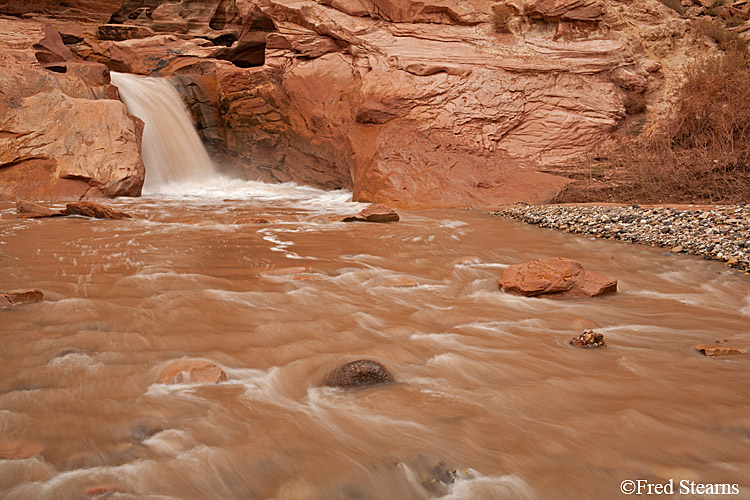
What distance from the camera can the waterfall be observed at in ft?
37.0

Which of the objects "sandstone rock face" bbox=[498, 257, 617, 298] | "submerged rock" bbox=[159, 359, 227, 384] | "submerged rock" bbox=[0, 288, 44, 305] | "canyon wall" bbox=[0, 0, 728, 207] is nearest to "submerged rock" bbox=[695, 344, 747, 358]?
"sandstone rock face" bbox=[498, 257, 617, 298]

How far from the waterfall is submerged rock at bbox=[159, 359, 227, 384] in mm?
9359

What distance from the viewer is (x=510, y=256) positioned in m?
5.40

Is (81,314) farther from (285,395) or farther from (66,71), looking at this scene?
(66,71)

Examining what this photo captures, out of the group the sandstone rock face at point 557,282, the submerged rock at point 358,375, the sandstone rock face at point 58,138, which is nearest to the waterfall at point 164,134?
the sandstone rock face at point 58,138

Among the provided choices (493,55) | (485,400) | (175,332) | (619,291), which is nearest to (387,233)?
(619,291)

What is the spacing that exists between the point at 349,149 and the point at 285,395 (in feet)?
26.5

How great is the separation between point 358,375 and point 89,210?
5808 mm

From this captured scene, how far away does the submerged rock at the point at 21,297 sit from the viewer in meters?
3.06

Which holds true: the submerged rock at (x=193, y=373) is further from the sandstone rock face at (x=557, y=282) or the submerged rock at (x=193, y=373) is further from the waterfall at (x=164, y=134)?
the waterfall at (x=164, y=134)

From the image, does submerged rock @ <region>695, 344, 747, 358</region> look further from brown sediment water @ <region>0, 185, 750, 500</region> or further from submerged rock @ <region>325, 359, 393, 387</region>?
submerged rock @ <region>325, 359, 393, 387</region>

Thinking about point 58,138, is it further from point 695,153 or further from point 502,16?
point 695,153

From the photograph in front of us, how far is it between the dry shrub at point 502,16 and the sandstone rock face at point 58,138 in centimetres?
725

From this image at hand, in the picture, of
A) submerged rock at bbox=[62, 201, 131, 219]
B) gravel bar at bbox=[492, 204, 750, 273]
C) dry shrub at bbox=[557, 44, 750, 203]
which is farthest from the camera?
dry shrub at bbox=[557, 44, 750, 203]
